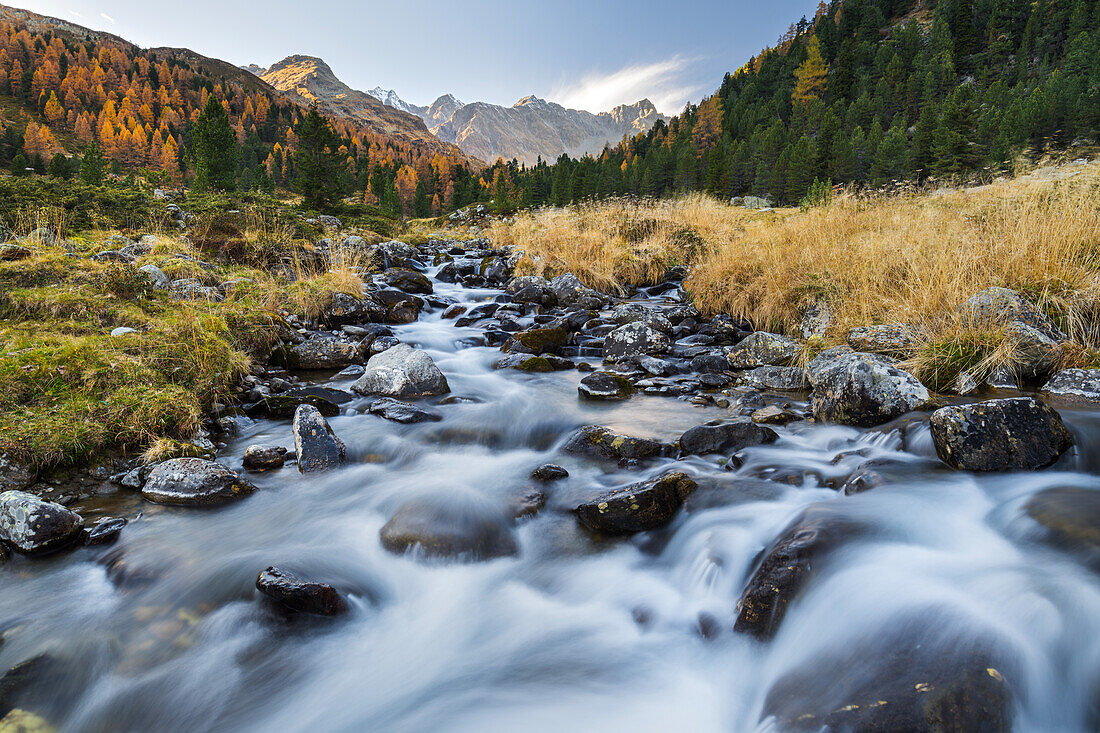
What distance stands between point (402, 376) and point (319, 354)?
1.75 metres

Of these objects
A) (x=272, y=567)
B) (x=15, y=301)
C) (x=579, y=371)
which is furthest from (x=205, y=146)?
(x=272, y=567)

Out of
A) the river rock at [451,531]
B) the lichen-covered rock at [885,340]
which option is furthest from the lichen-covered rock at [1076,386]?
the river rock at [451,531]

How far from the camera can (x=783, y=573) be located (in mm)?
2762

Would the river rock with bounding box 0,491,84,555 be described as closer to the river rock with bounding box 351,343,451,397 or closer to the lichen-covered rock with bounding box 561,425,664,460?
the river rock with bounding box 351,343,451,397

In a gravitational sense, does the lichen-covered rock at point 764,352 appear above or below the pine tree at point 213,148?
below

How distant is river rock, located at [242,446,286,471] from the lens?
4578 millimetres

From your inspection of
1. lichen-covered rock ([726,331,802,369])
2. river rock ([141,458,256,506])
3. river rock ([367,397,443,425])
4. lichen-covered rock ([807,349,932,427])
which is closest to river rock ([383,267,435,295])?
river rock ([367,397,443,425])

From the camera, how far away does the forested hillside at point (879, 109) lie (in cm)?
4216

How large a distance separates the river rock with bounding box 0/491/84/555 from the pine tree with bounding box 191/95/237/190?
3502 cm

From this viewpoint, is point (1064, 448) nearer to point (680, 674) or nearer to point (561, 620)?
point (680, 674)

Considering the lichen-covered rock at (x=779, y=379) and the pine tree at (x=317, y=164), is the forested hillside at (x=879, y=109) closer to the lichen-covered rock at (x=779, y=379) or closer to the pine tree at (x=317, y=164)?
the pine tree at (x=317, y=164)

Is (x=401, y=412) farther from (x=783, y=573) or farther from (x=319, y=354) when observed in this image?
(x=783, y=573)

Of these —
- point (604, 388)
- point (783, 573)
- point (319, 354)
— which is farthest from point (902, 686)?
point (319, 354)

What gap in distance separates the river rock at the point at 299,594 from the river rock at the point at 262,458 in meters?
1.73
